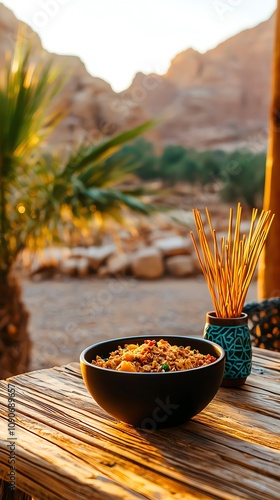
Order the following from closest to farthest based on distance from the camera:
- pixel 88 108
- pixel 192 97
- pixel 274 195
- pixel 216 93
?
1. pixel 274 195
2. pixel 88 108
3. pixel 192 97
4. pixel 216 93

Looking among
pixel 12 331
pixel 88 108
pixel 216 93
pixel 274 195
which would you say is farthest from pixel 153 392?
pixel 216 93

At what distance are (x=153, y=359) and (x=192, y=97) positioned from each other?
63.6ft

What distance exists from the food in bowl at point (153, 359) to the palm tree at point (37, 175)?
140 centimetres

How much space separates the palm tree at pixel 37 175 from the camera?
232 centimetres

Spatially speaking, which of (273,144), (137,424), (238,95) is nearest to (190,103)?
(238,95)

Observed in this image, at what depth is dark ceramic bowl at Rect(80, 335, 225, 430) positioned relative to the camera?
0.81 meters

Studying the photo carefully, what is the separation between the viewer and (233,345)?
3.53 ft

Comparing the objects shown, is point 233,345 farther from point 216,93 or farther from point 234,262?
point 216,93

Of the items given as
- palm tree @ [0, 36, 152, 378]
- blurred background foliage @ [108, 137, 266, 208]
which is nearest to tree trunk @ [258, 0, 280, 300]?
palm tree @ [0, 36, 152, 378]

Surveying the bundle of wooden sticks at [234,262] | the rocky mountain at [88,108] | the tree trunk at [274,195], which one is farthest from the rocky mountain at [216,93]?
the bundle of wooden sticks at [234,262]

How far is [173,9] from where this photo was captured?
21.7 ft

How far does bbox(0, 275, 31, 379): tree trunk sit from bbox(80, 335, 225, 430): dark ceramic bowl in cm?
179

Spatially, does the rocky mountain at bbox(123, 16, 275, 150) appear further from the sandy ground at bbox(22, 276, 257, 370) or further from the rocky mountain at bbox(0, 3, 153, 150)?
the sandy ground at bbox(22, 276, 257, 370)

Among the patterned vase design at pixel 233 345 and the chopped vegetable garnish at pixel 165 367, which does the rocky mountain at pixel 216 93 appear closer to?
the patterned vase design at pixel 233 345
